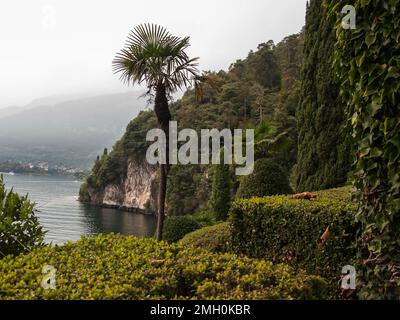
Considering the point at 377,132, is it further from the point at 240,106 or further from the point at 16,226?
the point at 240,106

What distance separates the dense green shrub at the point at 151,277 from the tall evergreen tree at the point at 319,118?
11171 mm

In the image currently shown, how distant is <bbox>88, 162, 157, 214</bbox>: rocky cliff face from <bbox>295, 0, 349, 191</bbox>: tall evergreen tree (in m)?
52.2

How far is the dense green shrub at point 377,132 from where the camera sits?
3.57 m

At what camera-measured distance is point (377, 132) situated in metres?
3.72

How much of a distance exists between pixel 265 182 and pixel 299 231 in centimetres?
649

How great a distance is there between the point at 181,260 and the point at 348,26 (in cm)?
237

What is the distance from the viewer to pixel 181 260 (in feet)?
13.1

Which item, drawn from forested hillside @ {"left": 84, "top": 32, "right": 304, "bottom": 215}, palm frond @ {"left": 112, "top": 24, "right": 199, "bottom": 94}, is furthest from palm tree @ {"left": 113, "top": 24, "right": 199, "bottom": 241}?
forested hillside @ {"left": 84, "top": 32, "right": 304, "bottom": 215}

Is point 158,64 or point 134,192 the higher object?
point 158,64

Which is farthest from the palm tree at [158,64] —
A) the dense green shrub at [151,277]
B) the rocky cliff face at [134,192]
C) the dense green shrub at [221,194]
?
the rocky cliff face at [134,192]

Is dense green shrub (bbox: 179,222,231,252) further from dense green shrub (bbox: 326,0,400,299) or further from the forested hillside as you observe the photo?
the forested hillside

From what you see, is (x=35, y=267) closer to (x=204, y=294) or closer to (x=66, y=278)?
(x=66, y=278)

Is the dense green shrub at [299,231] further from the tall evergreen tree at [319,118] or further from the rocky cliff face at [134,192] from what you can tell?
the rocky cliff face at [134,192]

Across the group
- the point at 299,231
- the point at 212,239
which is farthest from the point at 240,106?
the point at 299,231
